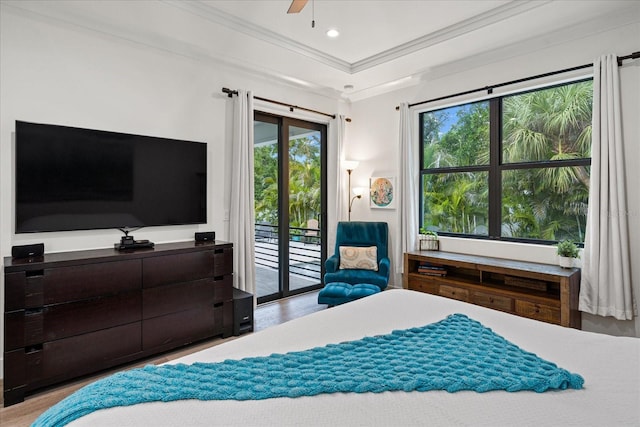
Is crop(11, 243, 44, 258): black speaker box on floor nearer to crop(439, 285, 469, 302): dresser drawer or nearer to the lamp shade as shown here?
the lamp shade

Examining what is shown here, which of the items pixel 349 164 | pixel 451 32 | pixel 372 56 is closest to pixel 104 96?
pixel 372 56

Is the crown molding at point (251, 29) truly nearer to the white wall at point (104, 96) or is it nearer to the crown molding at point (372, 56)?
the crown molding at point (372, 56)

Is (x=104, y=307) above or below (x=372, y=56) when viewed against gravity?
below

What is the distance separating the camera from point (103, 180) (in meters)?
2.80

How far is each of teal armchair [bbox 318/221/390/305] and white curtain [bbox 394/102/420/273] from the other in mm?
231

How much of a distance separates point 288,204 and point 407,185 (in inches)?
59.8

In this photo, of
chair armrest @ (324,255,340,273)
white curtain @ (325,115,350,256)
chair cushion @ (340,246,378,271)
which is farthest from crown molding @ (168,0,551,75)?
chair armrest @ (324,255,340,273)

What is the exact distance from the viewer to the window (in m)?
3.23

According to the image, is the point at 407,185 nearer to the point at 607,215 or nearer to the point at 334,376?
the point at 607,215

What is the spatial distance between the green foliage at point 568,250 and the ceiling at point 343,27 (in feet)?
6.07

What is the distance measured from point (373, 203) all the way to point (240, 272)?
6.79ft

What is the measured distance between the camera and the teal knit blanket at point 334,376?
1.05 m

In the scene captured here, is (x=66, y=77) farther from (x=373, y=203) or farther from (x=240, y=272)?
(x=373, y=203)

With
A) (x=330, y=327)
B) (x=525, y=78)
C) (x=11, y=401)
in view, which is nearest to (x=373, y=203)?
(x=525, y=78)
